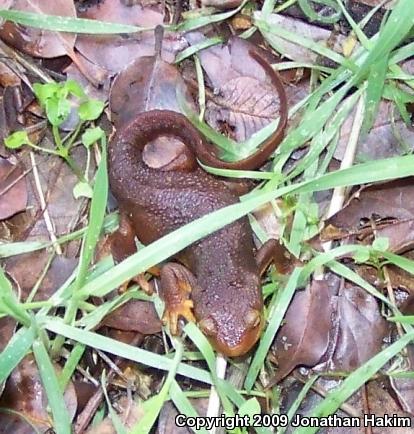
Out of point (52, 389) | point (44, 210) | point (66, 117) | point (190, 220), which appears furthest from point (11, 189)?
point (52, 389)

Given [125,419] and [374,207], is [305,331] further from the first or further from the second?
[125,419]

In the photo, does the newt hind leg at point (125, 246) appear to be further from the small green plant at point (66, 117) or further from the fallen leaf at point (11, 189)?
the fallen leaf at point (11, 189)

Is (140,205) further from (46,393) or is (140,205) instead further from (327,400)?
(327,400)

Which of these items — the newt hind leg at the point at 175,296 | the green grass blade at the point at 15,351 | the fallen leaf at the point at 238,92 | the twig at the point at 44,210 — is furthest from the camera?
the fallen leaf at the point at 238,92

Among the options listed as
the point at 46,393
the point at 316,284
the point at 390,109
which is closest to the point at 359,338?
the point at 316,284

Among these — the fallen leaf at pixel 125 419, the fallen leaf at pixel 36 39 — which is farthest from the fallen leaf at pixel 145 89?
the fallen leaf at pixel 125 419

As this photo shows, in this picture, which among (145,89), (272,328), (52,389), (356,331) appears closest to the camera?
(52,389)

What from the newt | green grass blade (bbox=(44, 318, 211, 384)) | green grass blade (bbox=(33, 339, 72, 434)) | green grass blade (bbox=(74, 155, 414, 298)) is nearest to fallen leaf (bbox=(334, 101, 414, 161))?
the newt

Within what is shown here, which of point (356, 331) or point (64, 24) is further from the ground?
point (64, 24)
